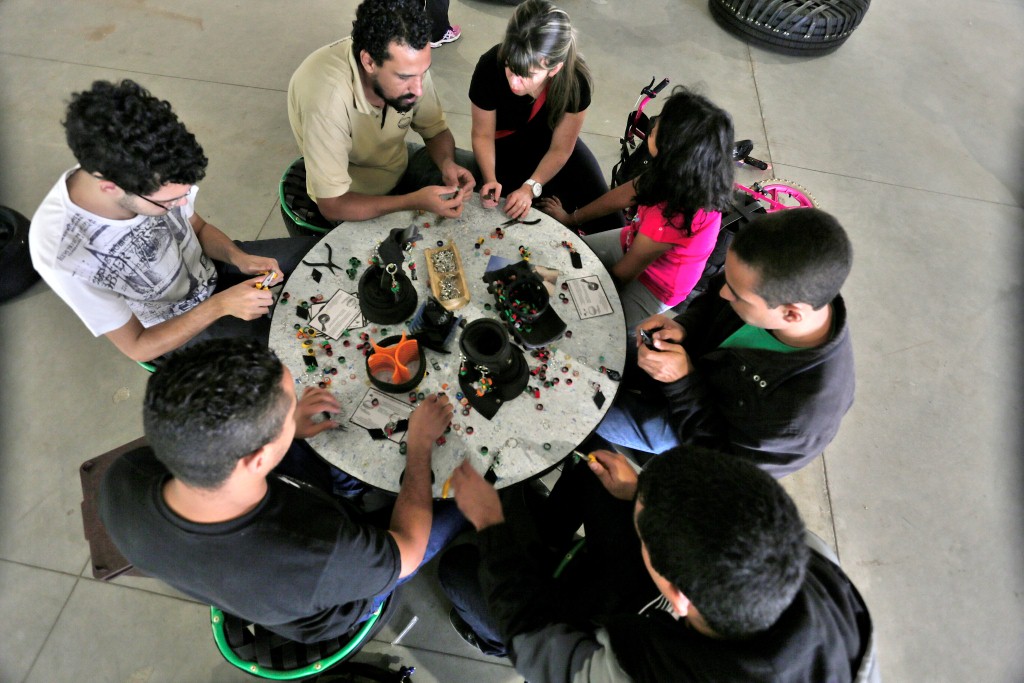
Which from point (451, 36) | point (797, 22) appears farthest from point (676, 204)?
point (797, 22)

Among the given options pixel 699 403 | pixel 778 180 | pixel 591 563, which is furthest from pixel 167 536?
pixel 778 180

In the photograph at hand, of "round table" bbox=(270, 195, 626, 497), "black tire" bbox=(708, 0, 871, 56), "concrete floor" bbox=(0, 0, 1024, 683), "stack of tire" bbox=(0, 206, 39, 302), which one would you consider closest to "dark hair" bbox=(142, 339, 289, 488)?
"round table" bbox=(270, 195, 626, 497)

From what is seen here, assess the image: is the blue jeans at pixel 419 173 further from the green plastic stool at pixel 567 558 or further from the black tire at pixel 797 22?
the black tire at pixel 797 22

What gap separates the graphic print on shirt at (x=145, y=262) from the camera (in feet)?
5.04

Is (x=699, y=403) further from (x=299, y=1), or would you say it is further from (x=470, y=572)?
(x=299, y=1)

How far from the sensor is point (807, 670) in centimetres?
102

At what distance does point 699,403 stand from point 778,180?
7.69 ft

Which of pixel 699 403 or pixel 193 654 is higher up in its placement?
pixel 699 403

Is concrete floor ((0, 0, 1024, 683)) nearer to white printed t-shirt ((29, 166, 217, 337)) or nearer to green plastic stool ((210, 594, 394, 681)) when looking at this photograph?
green plastic stool ((210, 594, 394, 681))

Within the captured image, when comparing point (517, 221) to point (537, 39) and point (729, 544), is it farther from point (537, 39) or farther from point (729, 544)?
point (729, 544)

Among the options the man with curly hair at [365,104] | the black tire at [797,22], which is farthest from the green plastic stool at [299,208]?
the black tire at [797,22]

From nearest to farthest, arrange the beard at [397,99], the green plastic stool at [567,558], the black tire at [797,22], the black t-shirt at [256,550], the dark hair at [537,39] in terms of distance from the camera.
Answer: the black t-shirt at [256,550] < the green plastic stool at [567,558] < the beard at [397,99] < the dark hair at [537,39] < the black tire at [797,22]

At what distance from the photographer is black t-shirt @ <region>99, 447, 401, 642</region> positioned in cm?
Answer: 115

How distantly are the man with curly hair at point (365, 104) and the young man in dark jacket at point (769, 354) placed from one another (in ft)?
3.32
